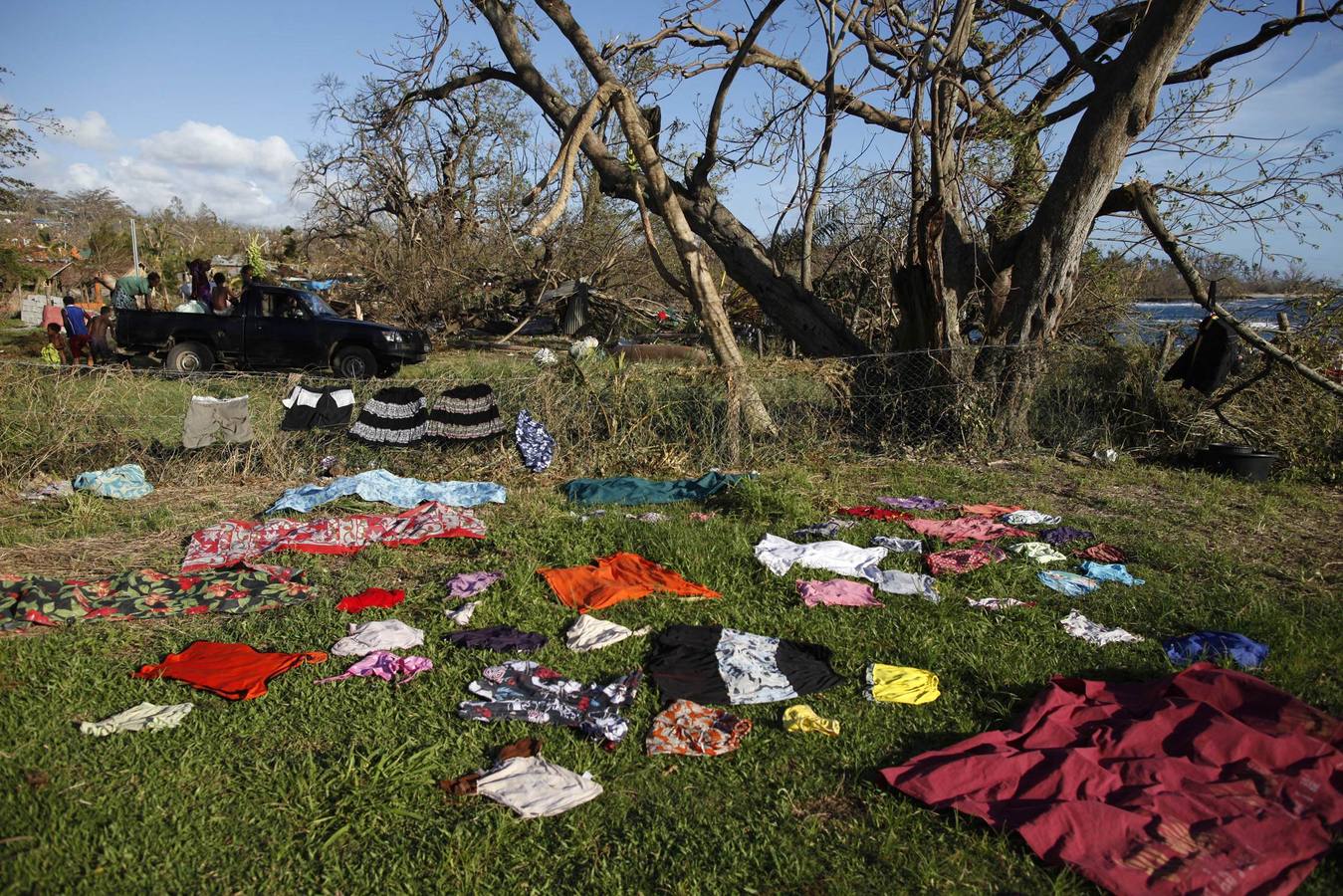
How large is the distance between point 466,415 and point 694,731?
5.11m

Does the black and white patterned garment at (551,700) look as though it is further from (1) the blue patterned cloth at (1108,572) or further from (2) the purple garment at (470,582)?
(1) the blue patterned cloth at (1108,572)

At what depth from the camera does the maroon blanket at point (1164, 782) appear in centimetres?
273

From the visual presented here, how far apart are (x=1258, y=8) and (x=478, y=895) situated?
36.8 feet

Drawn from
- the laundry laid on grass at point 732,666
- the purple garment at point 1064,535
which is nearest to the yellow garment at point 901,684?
the laundry laid on grass at point 732,666

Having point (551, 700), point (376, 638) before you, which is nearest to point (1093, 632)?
point (551, 700)

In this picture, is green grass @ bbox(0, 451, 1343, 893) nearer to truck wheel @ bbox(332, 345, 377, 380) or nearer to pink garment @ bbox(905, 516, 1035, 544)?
pink garment @ bbox(905, 516, 1035, 544)

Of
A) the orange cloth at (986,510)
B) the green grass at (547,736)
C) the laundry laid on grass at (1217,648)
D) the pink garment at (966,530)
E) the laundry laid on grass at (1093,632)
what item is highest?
the orange cloth at (986,510)

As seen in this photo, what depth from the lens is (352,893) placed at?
8.89ft

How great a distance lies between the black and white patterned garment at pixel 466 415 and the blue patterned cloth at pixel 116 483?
245 centimetres

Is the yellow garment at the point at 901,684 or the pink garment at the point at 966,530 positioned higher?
the pink garment at the point at 966,530

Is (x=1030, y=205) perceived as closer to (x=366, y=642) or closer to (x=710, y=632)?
(x=710, y=632)

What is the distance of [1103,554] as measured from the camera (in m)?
5.95

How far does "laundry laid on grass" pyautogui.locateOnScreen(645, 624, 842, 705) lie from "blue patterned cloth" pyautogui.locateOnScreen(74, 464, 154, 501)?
5.19 metres

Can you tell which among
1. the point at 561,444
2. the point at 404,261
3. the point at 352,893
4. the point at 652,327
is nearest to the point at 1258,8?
the point at 561,444
